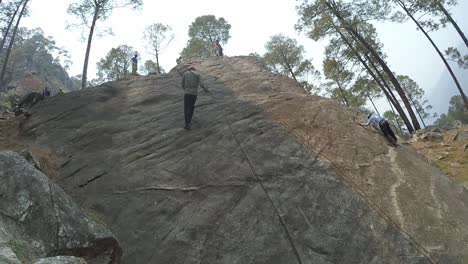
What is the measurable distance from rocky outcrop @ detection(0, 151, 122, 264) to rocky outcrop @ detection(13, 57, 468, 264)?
1.28 meters

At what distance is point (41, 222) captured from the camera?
6.31m

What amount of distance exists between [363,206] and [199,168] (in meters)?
4.27

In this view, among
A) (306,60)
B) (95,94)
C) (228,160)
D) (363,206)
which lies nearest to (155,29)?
(306,60)

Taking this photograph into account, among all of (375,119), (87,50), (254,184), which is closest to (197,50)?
(87,50)

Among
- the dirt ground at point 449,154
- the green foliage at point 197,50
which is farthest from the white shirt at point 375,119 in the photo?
the green foliage at point 197,50

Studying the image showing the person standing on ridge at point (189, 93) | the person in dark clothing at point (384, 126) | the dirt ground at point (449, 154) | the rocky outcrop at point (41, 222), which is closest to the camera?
the rocky outcrop at point (41, 222)

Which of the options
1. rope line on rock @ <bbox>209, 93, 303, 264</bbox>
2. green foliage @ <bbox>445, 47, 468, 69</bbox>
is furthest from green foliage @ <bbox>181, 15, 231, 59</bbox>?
rope line on rock @ <bbox>209, 93, 303, 264</bbox>

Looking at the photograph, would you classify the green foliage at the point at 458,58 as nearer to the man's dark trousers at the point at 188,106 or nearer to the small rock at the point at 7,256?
the man's dark trousers at the point at 188,106

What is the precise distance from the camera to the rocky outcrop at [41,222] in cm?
599

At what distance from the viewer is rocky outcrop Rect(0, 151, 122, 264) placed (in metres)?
5.99

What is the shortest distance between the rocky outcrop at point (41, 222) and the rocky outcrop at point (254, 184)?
128 cm

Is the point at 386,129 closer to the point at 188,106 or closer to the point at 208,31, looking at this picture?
the point at 188,106

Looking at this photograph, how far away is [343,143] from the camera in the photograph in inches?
428

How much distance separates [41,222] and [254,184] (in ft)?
15.8
